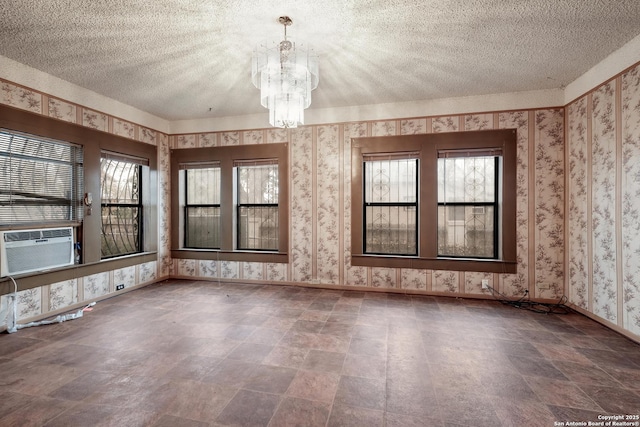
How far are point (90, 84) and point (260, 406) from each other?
13.7 ft

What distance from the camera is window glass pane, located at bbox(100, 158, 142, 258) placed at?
13.6 ft

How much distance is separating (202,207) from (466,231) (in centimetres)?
434

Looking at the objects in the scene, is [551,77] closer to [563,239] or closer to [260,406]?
[563,239]

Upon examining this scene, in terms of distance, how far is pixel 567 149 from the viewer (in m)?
3.69

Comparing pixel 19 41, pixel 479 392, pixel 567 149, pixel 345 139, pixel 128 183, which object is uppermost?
pixel 19 41

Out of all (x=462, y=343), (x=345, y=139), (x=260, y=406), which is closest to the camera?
(x=260, y=406)

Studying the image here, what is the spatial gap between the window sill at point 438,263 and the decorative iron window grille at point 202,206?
2540 millimetres

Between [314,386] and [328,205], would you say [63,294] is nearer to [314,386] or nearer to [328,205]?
[314,386]

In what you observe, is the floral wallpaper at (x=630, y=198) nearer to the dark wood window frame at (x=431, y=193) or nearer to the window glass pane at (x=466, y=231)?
the dark wood window frame at (x=431, y=193)

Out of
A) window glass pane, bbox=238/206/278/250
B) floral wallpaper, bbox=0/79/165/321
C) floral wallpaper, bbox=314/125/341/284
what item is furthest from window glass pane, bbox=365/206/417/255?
floral wallpaper, bbox=0/79/165/321

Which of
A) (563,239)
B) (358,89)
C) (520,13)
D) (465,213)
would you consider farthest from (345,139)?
(563,239)

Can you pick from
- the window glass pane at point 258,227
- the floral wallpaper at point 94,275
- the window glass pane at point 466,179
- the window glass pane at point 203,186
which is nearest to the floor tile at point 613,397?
the window glass pane at point 466,179

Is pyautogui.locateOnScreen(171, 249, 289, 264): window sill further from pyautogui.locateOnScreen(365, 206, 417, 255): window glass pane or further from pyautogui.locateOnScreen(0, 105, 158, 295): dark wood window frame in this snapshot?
pyautogui.locateOnScreen(365, 206, 417, 255): window glass pane

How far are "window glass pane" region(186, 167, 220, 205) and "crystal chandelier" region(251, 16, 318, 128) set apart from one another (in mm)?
2812
